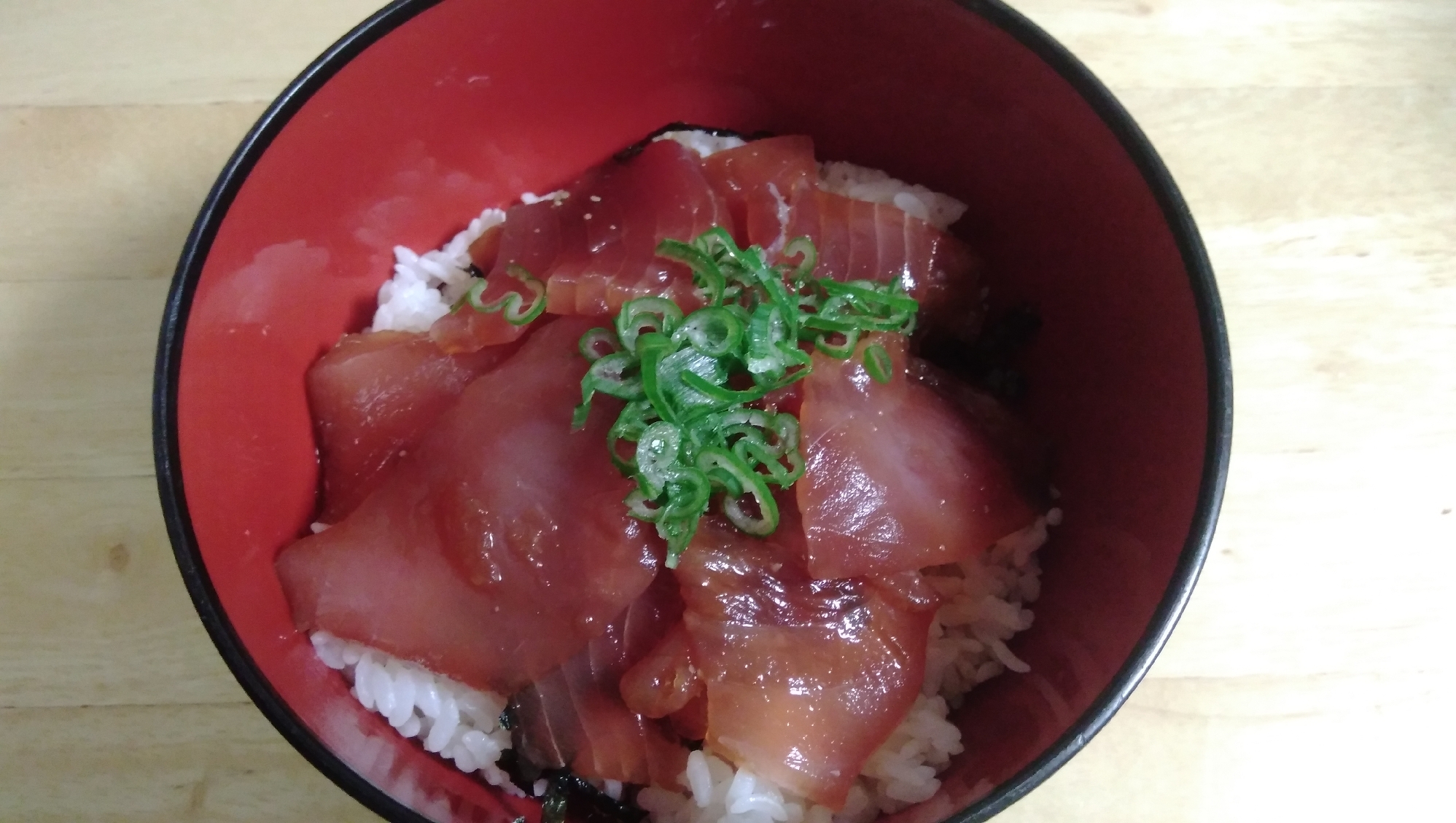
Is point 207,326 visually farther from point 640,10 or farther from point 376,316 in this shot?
point 640,10

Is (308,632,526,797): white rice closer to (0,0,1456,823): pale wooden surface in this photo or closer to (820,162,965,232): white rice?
(0,0,1456,823): pale wooden surface

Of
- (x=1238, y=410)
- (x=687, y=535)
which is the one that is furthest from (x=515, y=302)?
(x=1238, y=410)

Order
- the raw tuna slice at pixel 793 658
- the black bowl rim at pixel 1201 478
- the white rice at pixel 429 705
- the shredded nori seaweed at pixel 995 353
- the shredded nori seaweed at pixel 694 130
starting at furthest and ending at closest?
the shredded nori seaweed at pixel 694 130 < the shredded nori seaweed at pixel 995 353 < the white rice at pixel 429 705 < the raw tuna slice at pixel 793 658 < the black bowl rim at pixel 1201 478

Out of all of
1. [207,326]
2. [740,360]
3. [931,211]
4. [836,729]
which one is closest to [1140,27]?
[931,211]

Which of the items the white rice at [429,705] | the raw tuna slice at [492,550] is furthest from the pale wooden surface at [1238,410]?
the raw tuna slice at [492,550]

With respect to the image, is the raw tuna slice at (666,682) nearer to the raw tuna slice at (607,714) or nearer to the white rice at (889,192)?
the raw tuna slice at (607,714)

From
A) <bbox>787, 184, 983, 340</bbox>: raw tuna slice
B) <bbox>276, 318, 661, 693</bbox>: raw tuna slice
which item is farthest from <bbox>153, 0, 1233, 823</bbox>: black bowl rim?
<bbox>787, 184, 983, 340</bbox>: raw tuna slice
